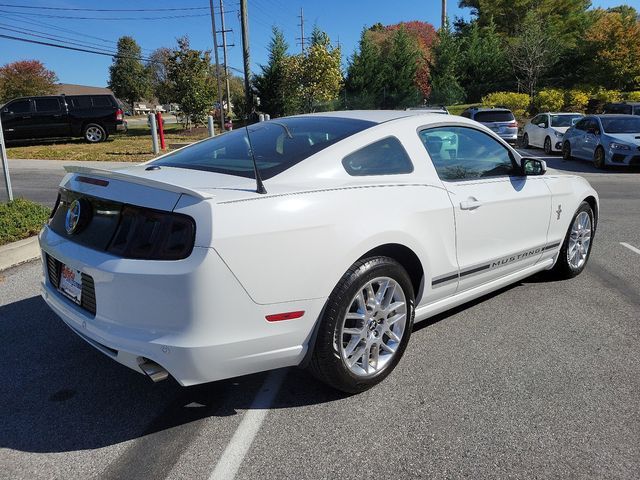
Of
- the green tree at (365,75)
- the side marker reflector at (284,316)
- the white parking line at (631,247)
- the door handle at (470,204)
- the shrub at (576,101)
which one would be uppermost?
the green tree at (365,75)

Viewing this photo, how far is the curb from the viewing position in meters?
5.68

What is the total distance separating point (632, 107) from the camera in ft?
66.6

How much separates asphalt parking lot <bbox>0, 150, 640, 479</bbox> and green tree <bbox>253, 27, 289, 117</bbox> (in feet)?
97.4

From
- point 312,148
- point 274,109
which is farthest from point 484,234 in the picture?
point 274,109

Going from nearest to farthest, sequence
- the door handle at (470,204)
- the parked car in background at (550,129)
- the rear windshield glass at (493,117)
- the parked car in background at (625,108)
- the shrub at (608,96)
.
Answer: the door handle at (470,204), the parked car in background at (550,129), the rear windshield glass at (493,117), the parked car in background at (625,108), the shrub at (608,96)

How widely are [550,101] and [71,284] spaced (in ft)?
105

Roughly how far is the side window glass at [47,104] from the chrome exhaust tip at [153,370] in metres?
20.5

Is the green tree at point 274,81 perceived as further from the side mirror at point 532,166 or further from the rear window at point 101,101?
the side mirror at point 532,166

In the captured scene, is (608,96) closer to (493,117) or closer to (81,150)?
(493,117)

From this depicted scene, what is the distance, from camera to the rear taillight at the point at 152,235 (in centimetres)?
253

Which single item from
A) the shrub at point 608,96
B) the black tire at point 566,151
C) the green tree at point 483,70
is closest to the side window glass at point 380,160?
the black tire at point 566,151

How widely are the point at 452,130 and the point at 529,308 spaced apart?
163 centimetres

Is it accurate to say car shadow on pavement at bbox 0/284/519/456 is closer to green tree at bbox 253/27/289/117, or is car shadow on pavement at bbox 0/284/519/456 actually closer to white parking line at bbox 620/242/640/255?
white parking line at bbox 620/242/640/255

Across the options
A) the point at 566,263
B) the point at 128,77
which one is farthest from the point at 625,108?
the point at 128,77
